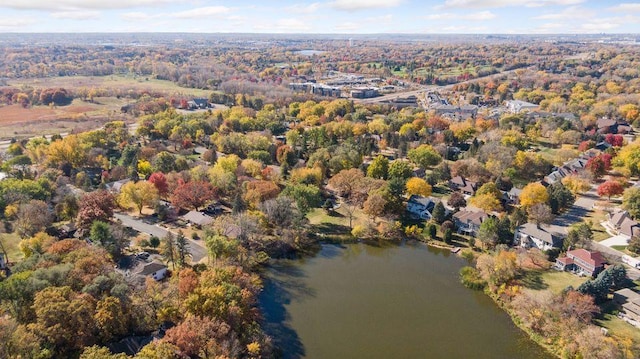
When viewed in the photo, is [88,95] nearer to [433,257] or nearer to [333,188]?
[333,188]

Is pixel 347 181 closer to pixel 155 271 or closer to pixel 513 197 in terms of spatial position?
pixel 513 197

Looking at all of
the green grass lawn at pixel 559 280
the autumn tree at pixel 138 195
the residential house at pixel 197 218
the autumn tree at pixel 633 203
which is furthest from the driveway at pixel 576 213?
the autumn tree at pixel 138 195

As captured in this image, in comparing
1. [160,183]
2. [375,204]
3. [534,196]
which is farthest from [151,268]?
[534,196]

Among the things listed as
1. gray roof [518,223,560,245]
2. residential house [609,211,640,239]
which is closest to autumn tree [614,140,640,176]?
residential house [609,211,640,239]

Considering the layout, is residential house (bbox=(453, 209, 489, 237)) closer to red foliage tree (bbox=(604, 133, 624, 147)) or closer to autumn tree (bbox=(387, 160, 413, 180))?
autumn tree (bbox=(387, 160, 413, 180))

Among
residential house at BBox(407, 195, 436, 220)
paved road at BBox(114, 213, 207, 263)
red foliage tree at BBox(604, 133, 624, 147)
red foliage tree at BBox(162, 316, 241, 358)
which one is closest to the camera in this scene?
red foliage tree at BBox(162, 316, 241, 358)

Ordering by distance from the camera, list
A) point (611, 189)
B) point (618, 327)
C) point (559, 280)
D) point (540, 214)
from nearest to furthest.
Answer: point (618, 327), point (559, 280), point (540, 214), point (611, 189)
